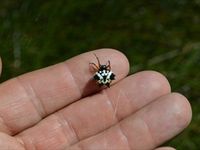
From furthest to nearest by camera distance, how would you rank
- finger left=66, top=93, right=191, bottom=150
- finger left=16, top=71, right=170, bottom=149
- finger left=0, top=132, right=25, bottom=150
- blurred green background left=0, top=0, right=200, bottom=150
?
1. blurred green background left=0, top=0, right=200, bottom=150
2. finger left=16, top=71, right=170, bottom=149
3. finger left=66, top=93, right=191, bottom=150
4. finger left=0, top=132, right=25, bottom=150

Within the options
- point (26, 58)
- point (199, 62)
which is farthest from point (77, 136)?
point (199, 62)

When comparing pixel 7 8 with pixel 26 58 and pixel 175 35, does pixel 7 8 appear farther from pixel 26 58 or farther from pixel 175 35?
pixel 175 35

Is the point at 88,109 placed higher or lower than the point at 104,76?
lower

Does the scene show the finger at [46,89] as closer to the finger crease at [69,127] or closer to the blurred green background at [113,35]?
the finger crease at [69,127]

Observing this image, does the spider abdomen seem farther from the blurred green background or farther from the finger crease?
the blurred green background

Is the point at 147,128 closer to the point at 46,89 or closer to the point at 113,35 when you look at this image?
the point at 46,89

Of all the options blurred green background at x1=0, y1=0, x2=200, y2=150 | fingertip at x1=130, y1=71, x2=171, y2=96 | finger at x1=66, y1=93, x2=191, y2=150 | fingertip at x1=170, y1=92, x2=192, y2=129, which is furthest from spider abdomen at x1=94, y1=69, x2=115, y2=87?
blurred green background at x1=0, y1=0, x2=200, y2=150

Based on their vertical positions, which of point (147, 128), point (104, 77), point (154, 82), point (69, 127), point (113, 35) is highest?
point (113, 35)

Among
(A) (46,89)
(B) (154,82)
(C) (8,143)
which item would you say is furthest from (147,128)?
(C) (8,143)
